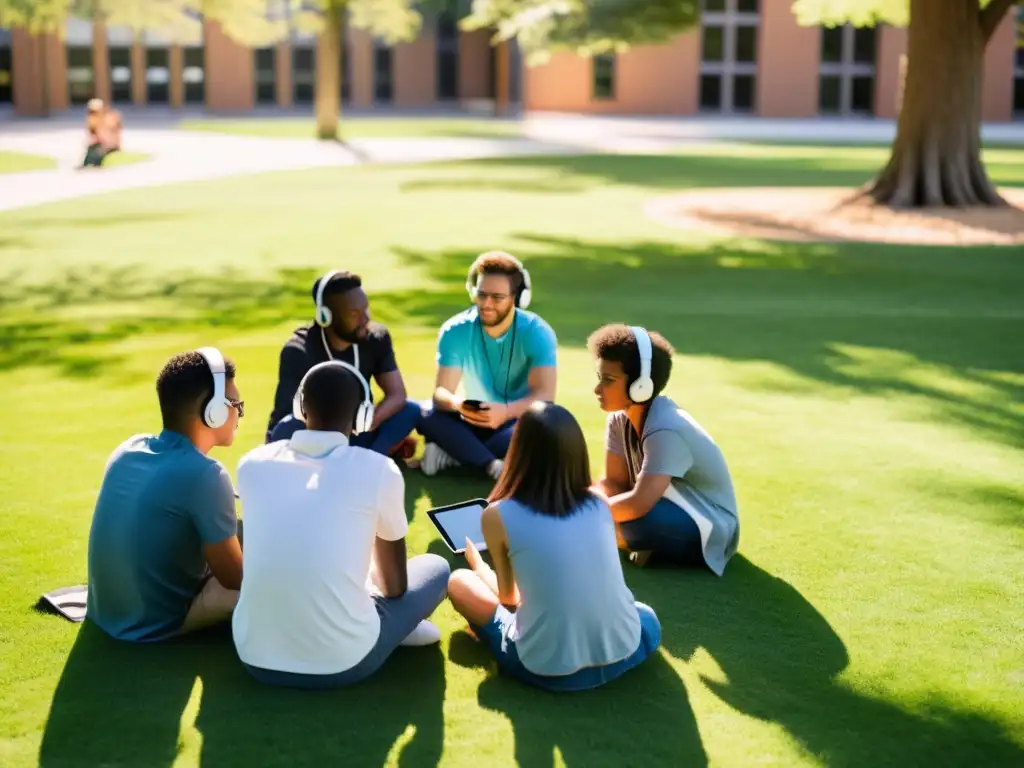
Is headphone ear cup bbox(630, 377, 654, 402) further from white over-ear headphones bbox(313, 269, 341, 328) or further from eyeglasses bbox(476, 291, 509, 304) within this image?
white over-ear headphones bbox(313, 269, 341, 328)

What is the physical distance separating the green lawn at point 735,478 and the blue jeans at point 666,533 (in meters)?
0.11

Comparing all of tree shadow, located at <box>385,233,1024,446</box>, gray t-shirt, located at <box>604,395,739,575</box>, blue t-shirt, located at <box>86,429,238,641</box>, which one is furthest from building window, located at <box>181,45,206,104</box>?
blue t-shirt, located at <box>86,429,238,641</box>

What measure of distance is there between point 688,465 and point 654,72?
46765 millimetres

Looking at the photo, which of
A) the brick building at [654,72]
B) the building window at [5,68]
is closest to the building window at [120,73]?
the brick building at [654,72]

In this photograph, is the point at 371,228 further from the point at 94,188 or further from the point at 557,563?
the point at 557,563

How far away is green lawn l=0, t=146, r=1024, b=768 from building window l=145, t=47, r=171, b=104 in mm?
37474

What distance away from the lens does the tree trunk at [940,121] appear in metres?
19.5

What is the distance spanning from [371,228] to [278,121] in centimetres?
3149

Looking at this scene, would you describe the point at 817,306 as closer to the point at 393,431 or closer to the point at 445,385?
the point at 445,385

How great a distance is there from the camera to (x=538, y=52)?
37188 millimetres

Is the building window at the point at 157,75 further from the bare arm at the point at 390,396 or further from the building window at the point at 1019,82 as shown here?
the bare arm at the point at 390,396

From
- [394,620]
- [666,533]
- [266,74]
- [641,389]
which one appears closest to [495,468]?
[666,533]

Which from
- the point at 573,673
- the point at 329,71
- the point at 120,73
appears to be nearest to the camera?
the point at 573,673

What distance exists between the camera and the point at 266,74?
2147 inches
